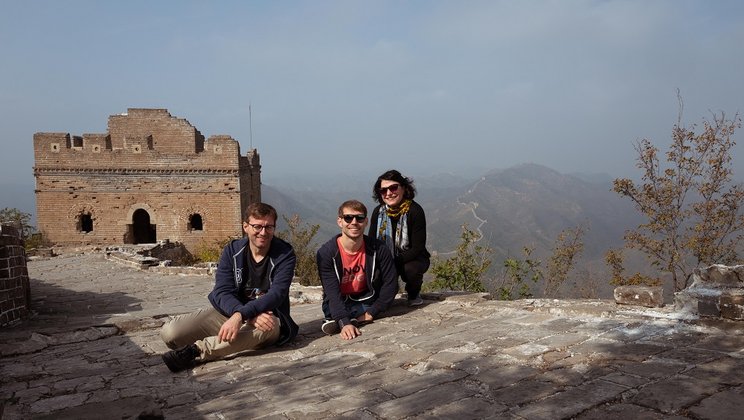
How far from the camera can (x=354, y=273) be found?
17.0 feet

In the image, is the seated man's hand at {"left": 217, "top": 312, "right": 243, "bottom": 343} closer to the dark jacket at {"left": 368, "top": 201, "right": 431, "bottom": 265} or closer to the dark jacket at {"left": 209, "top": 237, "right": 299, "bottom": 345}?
the dark jacket at {"left": 209, "top": 237, "right": 299, "bottom": 345}

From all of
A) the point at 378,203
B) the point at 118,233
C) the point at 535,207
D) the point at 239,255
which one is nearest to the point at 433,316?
the point at 378,203

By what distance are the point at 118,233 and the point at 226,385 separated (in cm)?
2237

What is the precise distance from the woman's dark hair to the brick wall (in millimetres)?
4957

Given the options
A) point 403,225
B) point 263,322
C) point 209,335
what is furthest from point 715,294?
point 209,335

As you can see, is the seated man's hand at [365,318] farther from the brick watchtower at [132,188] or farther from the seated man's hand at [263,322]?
the brick watchtower at [132,188]

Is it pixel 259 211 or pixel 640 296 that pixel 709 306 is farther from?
pixel 259 211

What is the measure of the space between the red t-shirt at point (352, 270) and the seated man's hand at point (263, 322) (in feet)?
3.46

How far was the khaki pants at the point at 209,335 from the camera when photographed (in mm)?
4121

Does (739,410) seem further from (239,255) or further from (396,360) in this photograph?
(239,255)

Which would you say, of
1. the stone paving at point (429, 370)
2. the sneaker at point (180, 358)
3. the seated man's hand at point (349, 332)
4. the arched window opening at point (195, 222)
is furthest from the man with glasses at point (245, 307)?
the arched window opening at point (195, 222)

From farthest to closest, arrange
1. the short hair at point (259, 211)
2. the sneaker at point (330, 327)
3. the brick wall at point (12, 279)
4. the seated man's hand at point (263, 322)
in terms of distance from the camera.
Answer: the brick wall at point (12, 279) < the sneaker at point (330, 327) < the short hair at point (259, 211) < the seated man's hand at point (263, 322)

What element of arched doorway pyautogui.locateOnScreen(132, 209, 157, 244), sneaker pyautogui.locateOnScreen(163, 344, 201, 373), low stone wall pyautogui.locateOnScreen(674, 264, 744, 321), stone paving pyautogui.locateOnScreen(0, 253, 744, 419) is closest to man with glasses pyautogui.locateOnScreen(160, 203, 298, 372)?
sneaker pyautogui.locateOnScreen(163, 344, 201, 373)

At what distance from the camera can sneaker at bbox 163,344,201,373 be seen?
3.94m
